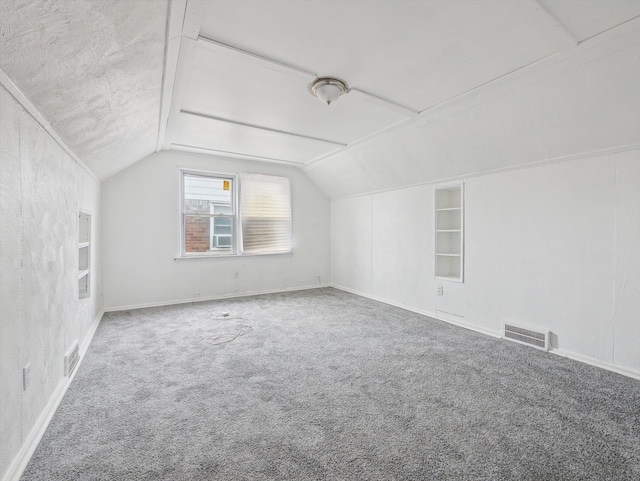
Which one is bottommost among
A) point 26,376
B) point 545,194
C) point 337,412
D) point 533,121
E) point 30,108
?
point 337,412

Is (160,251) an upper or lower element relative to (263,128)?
lower

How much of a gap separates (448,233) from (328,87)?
2.75 meters

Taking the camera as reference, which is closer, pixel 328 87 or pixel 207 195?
pixel 328 87

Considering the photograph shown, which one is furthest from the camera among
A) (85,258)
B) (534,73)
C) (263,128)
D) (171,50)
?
(263,128)

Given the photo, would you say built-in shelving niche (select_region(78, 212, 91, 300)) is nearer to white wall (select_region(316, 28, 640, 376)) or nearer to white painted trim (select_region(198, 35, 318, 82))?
white painted trim (select_region(198, 35, 318, 82))

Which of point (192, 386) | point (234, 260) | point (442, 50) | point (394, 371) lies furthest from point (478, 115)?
point (234, 260)

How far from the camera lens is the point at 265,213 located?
545 cm

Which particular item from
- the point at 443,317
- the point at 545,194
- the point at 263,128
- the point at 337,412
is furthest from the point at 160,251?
the point at 545,194

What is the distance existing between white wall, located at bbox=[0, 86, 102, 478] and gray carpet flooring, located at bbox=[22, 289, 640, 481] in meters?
0.25

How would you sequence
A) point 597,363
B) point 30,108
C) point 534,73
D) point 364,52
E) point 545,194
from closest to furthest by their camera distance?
point 30,108
point 364,52
point 534,73
point 597,363
point 545,194

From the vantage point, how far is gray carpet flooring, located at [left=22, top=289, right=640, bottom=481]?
1477mm

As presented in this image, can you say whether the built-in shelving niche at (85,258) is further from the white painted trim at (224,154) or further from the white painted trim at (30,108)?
the white painted trim at (224,154)

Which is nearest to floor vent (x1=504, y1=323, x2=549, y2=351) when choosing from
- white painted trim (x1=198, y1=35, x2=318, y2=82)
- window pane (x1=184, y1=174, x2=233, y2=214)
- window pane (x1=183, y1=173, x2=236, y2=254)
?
white painted trim (x1=198, y1=35, x2=318, y2=82)

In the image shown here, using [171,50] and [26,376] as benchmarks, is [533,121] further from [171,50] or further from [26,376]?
[26,376]
